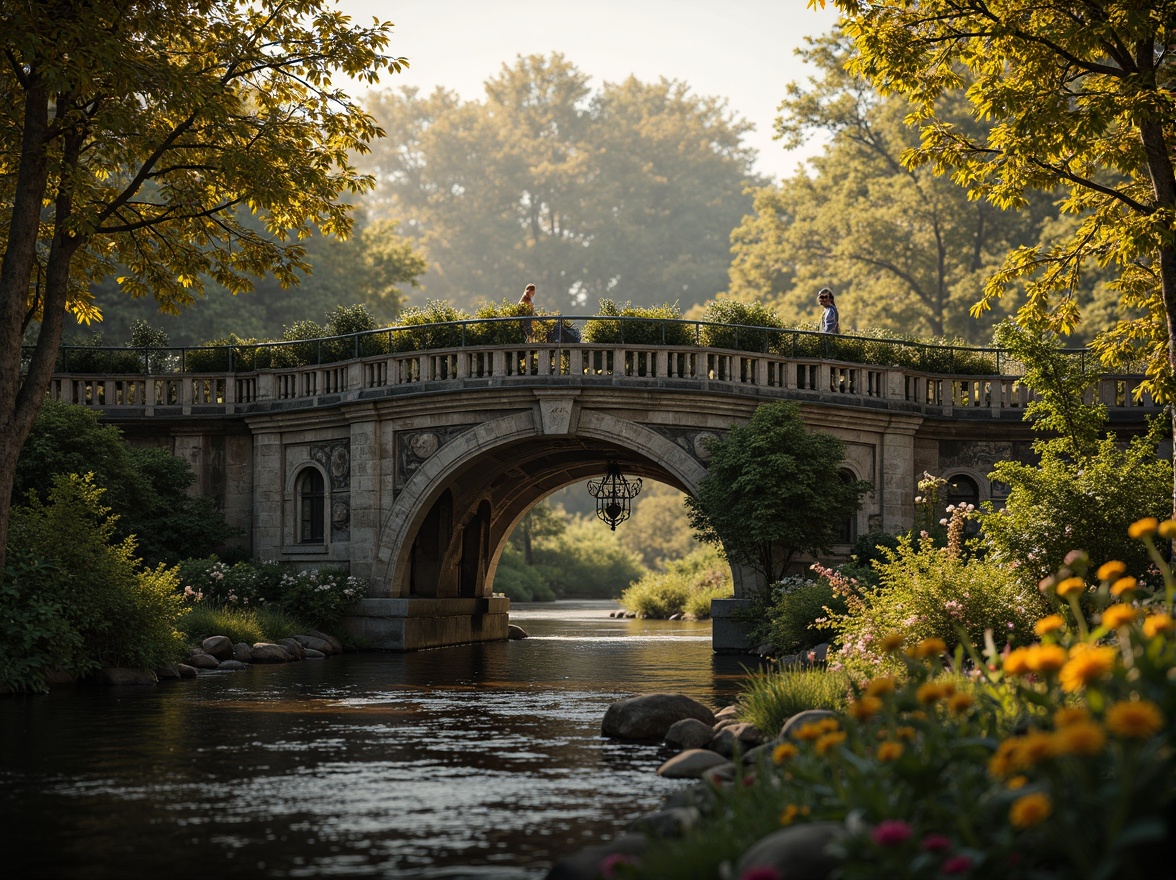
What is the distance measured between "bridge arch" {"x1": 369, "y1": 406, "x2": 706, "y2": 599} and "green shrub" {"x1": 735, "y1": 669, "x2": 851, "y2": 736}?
11.9 metres

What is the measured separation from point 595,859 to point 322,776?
448 cm

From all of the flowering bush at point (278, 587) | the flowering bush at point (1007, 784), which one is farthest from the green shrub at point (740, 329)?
the flowering bush at point (1007, 784)

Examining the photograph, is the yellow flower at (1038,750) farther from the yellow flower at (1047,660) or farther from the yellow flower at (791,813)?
the yellow flower at (791,813)

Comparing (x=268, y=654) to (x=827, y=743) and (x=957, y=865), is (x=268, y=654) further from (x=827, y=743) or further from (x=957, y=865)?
(x=957, y=865)

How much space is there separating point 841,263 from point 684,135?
129 feet

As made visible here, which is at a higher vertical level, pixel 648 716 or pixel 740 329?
pixel 740 329

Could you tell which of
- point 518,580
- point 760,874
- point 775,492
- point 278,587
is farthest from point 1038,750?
point 518,580

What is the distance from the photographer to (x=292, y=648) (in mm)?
23922

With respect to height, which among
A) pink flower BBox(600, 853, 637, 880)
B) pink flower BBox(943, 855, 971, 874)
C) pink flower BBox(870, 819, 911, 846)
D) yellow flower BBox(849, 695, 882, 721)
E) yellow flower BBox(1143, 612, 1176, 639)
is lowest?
pink flower BBox(600, 853, 637, 880)

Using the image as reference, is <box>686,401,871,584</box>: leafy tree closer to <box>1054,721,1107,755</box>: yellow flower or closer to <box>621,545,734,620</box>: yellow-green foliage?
<box>1054,721,1107,755</box>: yellow flower

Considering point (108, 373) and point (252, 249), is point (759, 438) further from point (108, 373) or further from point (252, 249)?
point (108, 373)

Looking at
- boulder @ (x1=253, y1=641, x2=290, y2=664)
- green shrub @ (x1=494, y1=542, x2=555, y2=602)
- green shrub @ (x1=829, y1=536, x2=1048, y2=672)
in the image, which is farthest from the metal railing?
green shrub @ (x1=494, y1=542, x2=555, y2=602)

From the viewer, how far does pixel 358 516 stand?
2669 centimetres

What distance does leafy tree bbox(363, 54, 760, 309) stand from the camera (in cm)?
8381
